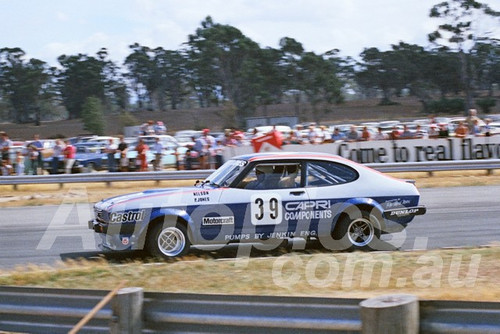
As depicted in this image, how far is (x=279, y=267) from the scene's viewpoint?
8.23 m

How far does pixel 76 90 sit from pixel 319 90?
101 ft

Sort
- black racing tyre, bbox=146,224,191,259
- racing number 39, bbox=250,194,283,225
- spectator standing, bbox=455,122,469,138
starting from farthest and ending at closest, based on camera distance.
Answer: spectator standing, bbox=455,122,469,138, racing number 39, bbox=250,194,283,225, black racing tyre, bbox=146,224,191,259

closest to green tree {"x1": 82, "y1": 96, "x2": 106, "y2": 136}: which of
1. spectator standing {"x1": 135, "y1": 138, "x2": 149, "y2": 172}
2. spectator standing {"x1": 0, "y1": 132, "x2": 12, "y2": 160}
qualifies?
spectator standing {"x1": 0, "y1": 132, "x2": 12, "y2": 160}

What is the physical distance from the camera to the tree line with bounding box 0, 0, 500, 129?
7725 centimetres

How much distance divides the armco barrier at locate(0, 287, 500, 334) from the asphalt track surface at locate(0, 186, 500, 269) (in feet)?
14.5

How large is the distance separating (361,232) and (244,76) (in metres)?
68.5

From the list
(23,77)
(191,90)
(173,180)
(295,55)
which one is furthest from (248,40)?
(173,180)

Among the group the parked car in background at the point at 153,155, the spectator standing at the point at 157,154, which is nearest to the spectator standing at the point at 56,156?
the parked car in background at the point at 153,155

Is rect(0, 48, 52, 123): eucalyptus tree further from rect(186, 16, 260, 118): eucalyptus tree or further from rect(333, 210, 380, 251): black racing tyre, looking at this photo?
rect(333, 210, 380, 251): black racing tyre

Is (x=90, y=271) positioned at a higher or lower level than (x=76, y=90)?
lower

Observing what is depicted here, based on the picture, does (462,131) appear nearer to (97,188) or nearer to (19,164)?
(97,188)

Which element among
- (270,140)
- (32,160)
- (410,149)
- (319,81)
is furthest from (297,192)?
(319,81)

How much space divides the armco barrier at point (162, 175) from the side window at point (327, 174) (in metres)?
10.4

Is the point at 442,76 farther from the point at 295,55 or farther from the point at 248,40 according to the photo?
the point at 248,40
